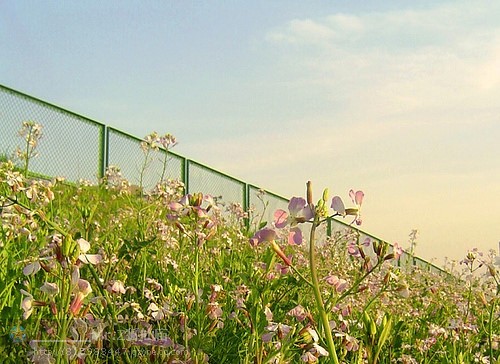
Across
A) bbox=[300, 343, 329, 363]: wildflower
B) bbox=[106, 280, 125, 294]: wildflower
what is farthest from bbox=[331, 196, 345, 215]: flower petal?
bbox=[106, 280, 125, 294]: wildflower

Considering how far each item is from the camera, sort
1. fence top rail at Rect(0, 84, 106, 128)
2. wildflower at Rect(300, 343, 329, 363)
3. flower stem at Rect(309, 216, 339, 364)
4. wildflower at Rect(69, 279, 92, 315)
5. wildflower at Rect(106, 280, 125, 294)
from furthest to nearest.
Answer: fence top rail at Rect(0, 84, 106, 128) < wildflower at Rect(106, 280, 125, 294) < wildflower at Rect(300, 343, 329, 363) < wildflower at Rect(69, 279, 92, 315) < flower stem at Rect(309, 216, 339, 364)

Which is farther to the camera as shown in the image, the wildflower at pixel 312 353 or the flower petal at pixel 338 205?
the wildflower at pixel 312 353

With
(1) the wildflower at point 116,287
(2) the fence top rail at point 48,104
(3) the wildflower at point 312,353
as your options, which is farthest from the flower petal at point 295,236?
(2) the fence top rail at point 48,104

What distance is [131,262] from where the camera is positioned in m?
4.18

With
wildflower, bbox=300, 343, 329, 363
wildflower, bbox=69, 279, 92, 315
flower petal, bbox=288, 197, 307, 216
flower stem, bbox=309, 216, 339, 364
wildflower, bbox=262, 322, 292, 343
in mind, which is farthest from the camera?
wildflower, bbox=262, 322, 292, 343

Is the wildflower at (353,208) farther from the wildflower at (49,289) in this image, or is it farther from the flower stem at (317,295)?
the wildflower at (49,289)

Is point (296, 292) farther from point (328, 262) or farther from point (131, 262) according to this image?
point (328, 262)

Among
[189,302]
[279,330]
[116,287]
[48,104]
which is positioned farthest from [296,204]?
[48,104]

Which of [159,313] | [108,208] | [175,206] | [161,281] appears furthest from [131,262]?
[108,208]

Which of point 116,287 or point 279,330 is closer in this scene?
point 279,330

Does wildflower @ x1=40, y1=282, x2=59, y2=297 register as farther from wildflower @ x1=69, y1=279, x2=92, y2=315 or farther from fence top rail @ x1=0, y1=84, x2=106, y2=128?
fence top rail @ x1=0, y1=84, x2=106, y2=128

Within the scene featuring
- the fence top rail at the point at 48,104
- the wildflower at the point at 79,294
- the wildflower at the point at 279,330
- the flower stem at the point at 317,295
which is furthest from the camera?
the fence top rail at the point at 48,104

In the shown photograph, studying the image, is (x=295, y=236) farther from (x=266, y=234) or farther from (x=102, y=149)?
(x=102, y=149)

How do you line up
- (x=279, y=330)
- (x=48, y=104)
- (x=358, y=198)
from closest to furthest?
(x=358, y=198) < (x=279, y=330) < (x=48, y=104)
